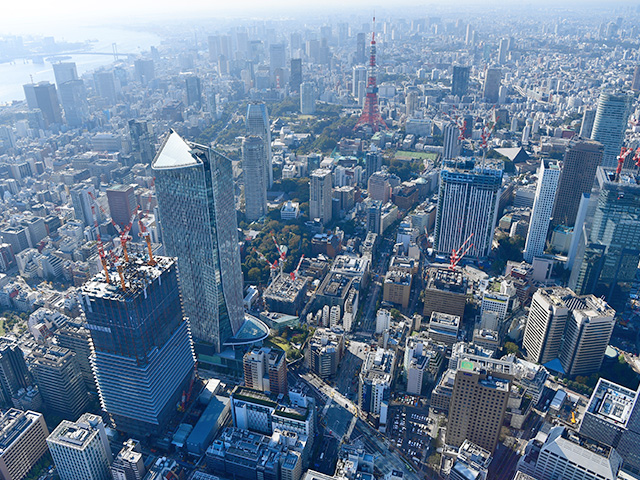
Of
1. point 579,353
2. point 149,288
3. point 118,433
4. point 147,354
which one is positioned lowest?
point 118,433

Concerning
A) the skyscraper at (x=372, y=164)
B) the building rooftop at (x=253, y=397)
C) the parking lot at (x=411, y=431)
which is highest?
the skyscraper at (x=372, y=164)

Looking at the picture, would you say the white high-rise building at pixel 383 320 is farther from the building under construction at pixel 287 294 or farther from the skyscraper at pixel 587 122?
the skyscraper at pixel 587 122

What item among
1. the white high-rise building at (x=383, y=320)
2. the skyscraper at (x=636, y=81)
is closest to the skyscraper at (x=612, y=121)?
the white high-rise building at (x=383, y=320)

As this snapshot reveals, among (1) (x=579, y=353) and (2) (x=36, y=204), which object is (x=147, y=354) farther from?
(2) (x=36, y=204)

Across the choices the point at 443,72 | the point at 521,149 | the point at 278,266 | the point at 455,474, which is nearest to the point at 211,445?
the point at 455,474

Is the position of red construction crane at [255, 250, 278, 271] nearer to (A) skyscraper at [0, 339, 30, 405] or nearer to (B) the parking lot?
(B) the parking lot

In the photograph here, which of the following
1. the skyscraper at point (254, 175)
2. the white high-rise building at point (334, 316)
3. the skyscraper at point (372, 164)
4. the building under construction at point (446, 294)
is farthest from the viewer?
the skyscraper at point (372, 164)
